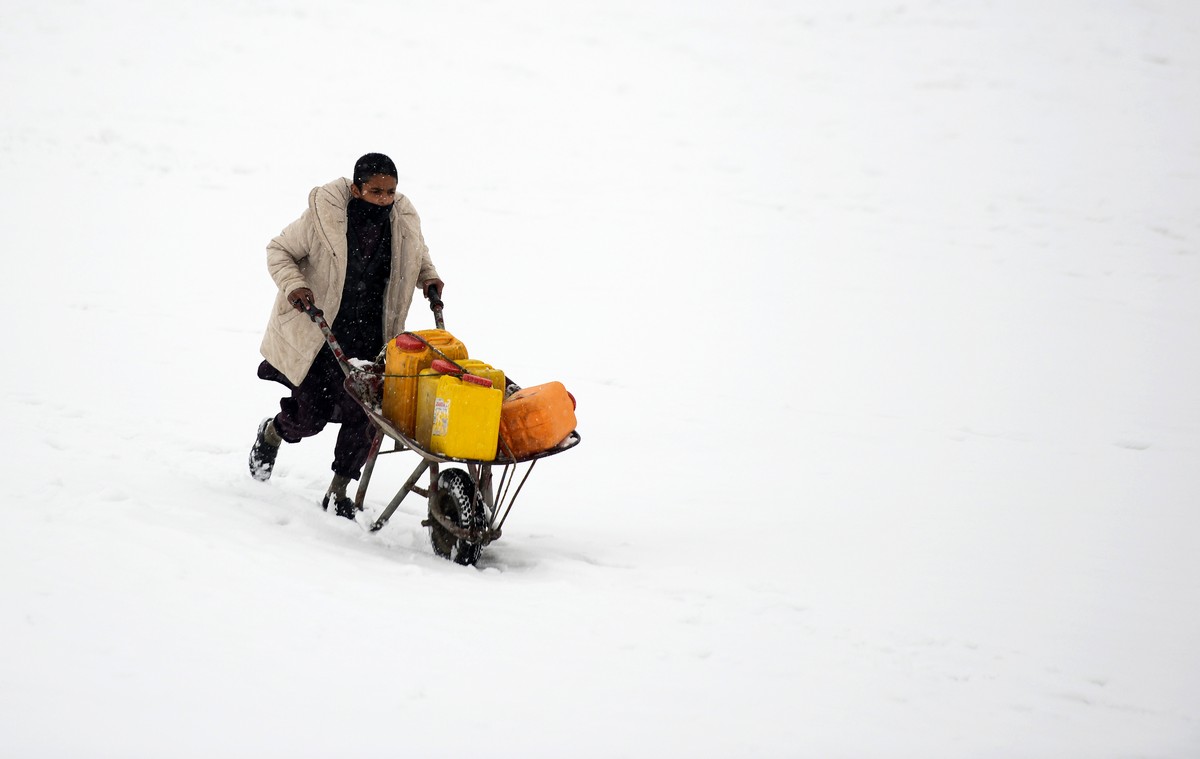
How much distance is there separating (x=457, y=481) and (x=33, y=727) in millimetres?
2082

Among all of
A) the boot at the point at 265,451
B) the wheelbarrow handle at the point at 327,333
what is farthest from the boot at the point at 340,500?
the wheelbarrow handle at the point at 327,333

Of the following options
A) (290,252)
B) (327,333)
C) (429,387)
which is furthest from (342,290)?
(429,387)

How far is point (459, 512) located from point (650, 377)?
4592mm

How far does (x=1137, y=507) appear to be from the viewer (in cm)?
659

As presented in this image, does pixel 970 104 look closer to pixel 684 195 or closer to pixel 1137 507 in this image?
pixel 684 195

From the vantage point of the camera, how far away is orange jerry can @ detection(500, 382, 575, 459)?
183 inches

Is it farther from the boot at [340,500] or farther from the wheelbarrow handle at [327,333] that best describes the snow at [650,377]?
the wheelbarrow handle at [327,333]

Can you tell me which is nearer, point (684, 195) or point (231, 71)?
point (684, 195)

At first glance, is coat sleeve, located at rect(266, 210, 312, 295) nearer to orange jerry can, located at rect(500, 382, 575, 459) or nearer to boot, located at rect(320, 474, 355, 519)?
boot, located at rect(320, 474, 355, 519)

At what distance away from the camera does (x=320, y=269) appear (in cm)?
513

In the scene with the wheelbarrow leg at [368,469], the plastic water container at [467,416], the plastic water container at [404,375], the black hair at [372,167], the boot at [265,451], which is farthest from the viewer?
the boot at [265,451]

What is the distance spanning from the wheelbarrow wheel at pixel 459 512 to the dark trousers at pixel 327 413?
0.82 m

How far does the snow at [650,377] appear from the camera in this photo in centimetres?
359

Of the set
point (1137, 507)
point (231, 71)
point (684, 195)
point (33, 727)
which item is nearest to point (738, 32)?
point (684, 195)
